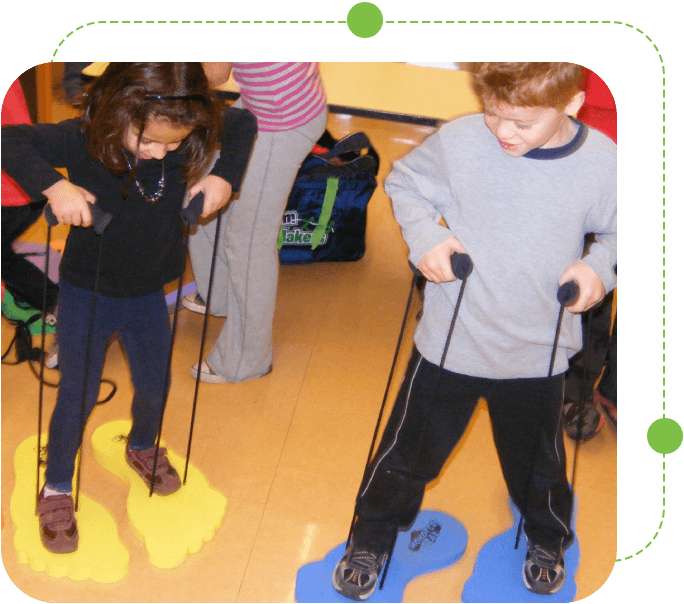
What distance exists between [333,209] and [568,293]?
15.2 inches

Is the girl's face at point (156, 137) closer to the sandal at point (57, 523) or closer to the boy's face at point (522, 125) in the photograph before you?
the boy's face at point (522, 125)

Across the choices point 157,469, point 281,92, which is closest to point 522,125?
point 281,92

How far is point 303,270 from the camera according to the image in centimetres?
108

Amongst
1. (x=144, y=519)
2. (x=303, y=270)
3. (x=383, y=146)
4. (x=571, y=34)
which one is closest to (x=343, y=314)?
(x=303, y=270)

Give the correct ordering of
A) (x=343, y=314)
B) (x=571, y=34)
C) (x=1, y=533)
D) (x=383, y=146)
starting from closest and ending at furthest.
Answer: (x=571, y=34)
(x=1, y=533)
(x=383, y=146)
(x=343, y=314)

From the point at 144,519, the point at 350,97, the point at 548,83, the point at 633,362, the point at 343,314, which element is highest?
the point at 548,83

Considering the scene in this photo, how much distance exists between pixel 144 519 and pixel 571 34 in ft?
2.65

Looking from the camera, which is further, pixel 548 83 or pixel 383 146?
pixel 383 146

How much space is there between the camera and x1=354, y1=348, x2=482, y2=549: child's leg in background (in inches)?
40.5

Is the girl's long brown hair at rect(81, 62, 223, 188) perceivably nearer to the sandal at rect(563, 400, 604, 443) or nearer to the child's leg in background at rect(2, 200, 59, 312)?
the child's leg in background at rect(2, 200, 59, 312)

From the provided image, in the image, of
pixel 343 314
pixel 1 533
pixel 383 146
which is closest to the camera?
pixel 1 533

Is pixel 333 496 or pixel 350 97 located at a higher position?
pixel 350 97

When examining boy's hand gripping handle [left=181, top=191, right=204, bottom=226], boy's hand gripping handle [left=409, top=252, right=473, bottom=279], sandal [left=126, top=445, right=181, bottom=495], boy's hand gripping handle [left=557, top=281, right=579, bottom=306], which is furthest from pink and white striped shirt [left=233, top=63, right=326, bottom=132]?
sandal [left=126, top=445, right=181, bottom=495]

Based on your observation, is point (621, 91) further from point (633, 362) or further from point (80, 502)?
point (80, 502)
